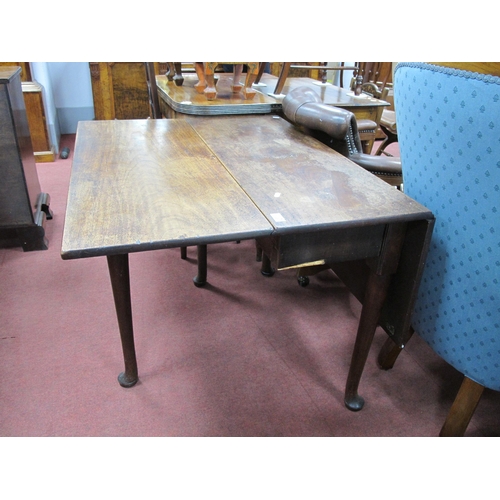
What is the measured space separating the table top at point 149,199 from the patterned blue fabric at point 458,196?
15.9 inches

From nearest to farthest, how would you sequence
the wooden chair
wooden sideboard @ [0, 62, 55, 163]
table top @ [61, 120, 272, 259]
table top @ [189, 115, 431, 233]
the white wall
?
table top @ [61, 120, 272, 259] → table top @ [189, 115, 431, 233] → the wooden chair → wooden sideboard @ [0, 62, 55, 163] → the white wall

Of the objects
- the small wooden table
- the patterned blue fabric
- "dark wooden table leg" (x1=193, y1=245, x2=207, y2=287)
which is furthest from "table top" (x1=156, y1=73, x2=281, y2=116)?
the patterned blue fabric

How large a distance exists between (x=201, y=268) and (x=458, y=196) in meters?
1.13

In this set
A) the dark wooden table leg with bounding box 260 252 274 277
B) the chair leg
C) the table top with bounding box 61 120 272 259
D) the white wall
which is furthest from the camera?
the white wall

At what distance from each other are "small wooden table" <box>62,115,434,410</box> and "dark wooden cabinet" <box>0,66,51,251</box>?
0.66 meters

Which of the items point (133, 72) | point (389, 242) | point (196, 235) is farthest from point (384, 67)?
point (196, 235)

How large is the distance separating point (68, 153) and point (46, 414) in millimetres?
2606

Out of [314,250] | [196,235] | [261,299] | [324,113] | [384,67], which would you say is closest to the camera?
[196,235]

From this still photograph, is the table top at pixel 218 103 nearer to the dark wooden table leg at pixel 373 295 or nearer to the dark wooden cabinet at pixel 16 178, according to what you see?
the dark wooden cabinet at pixel 16 178

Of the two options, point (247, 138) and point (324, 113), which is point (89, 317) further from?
point (324, 113)

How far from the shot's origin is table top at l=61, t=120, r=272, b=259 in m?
0.77

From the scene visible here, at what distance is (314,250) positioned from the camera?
0.92 meters

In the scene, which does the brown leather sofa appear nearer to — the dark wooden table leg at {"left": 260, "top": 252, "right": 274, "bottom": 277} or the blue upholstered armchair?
the blue upholstered armchair

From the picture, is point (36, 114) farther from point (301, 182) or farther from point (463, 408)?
point (463, 408)
